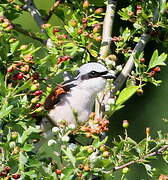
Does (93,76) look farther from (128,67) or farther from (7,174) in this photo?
(7,174)

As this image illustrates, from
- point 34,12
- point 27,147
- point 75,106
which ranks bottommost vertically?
point 75,106

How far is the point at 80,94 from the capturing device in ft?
13.9

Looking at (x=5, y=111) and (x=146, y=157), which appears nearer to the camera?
(x=5, y=111)

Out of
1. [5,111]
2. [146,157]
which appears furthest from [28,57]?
[146,157]

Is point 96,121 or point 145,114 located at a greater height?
point 96,121

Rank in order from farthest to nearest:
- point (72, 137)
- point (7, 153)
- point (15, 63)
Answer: point (72, 137), point (15, 63), point (7, 153)

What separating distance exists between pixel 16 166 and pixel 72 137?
1.01 meters

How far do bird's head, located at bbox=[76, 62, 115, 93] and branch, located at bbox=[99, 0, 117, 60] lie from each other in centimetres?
9

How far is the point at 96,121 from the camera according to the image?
318cm

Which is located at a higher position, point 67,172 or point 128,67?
point 128,67

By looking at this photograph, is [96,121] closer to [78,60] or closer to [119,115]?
[78,60]

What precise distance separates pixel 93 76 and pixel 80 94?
15cm

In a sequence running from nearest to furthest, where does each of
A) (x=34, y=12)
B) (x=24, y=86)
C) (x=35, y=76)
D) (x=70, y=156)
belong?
(x=70, y=156) → (x=24, y=86) → (x=35, y=76) → (x=34, y=12)

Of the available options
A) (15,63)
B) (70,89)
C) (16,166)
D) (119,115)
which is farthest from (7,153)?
(119,115)
